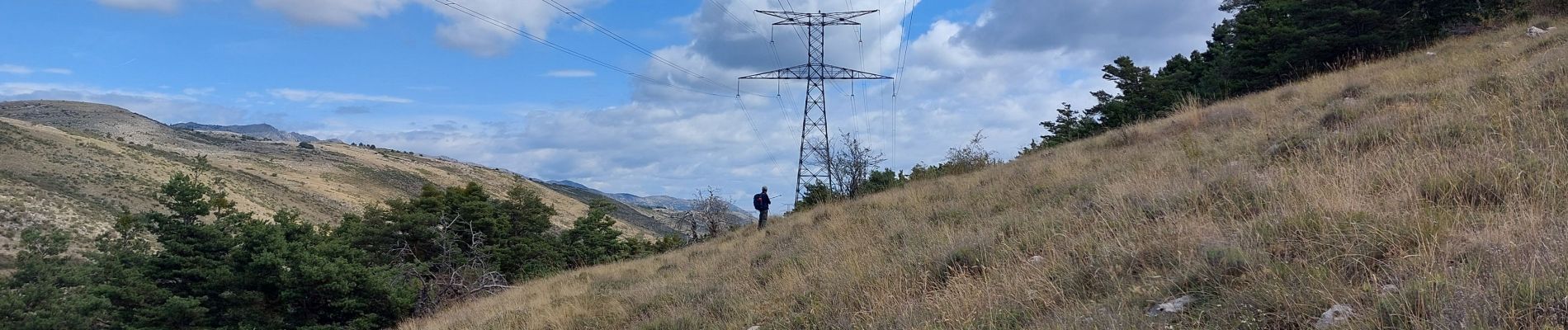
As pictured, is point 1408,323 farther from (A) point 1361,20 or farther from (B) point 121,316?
(B) point 121,316

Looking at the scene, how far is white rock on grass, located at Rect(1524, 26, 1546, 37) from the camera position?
43.0 feet

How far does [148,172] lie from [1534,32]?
80.4 metres

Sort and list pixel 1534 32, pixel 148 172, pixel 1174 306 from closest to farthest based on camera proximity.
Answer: pixel 1174 306 < pixel 1534 32 < pixel 148 172

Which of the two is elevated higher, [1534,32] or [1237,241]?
[1534,32]

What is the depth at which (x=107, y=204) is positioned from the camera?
48.2 metres

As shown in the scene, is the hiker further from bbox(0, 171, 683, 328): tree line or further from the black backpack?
bbox(0, 171, 683, 328): tree line

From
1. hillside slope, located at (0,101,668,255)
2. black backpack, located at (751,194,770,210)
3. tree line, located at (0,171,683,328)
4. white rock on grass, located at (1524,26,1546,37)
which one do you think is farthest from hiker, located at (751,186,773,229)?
hillside slope, located at (0,101,668,255)

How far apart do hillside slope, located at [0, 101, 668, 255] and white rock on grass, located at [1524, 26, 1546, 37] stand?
114ft

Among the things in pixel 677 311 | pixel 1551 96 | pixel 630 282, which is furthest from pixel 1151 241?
pixel 630 282

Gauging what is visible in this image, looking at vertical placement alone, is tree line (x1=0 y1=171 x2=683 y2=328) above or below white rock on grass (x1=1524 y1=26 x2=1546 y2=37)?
below

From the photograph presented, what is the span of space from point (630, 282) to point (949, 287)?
22.5ft

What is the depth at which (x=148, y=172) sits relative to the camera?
2445 inches

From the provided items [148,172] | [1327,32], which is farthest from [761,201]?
[148,172]

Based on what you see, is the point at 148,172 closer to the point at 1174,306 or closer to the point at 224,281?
the point at 224,281
